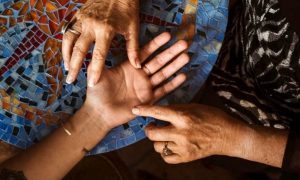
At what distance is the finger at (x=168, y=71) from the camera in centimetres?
115

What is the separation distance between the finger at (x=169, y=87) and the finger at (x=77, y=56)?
285 mm

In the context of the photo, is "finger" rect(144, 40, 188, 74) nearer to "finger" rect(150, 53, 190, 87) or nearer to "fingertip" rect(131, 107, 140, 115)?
"finger" rect(150, 53, 190, 87)

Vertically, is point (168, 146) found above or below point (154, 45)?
below

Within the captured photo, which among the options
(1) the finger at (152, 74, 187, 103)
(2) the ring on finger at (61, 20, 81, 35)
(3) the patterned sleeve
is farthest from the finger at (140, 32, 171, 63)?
(3) the patterned sleeve

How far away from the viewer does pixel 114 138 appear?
1215 mm

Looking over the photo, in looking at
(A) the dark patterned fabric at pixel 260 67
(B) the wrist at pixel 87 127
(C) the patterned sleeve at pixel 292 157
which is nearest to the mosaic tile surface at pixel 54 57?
(B) the wrist at pixel 87 127

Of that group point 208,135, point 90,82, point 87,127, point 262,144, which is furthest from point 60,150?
point 262,144

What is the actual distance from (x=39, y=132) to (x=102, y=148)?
23 centimetres

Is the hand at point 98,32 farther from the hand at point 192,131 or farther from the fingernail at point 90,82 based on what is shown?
the hand at point 192,131

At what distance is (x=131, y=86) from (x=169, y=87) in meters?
0.13

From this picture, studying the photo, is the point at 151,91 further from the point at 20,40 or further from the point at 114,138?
the point at 20,40

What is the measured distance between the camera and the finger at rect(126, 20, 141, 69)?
1.12m

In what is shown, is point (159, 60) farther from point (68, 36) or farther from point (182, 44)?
point (68, 36)

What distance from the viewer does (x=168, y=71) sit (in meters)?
1.18
